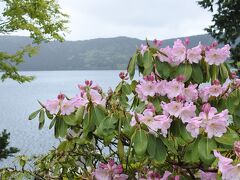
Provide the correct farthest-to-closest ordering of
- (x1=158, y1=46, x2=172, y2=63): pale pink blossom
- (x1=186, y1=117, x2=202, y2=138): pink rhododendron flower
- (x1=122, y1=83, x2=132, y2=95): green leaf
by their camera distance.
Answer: (x1=122, y1=83, x2=132, y2=95): green leaf → (x1=158, y1=46, x2=172, y2=63): pale pink blossom → (x1=186, y1=117, x2=202, y2=138): pink rhododendron flower

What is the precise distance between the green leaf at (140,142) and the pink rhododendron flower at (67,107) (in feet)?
1.87

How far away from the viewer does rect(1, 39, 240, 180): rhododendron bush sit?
7.06 ft

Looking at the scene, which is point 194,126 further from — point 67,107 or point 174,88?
point 67,107

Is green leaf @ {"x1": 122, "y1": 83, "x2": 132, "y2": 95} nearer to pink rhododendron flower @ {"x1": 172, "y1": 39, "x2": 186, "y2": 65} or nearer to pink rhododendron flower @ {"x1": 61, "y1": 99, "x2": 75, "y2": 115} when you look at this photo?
pink rhododendron flower @ {"x1": 172, "y1": 39, "x2": 186, "y2": 65}

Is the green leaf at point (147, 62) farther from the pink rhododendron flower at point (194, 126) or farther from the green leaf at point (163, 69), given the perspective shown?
the pink rhododendron flower at point (194, 126)

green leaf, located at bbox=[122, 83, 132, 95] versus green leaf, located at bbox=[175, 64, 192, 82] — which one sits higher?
green leaf, located at bbox=[175, 64, 192, 82]

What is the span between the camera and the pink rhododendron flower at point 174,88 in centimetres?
A: 265

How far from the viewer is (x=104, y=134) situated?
2326mm

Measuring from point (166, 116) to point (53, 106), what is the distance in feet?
2.40

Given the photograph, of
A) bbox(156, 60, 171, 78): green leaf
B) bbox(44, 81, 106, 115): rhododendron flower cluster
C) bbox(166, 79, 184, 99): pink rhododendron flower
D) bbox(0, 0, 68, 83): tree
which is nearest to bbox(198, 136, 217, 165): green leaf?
bbox(166, 79, 184, 99): pink rhododendron flower

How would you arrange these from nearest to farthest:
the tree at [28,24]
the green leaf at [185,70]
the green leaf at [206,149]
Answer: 1. the green leaf at [206,149]
2. the green leaf at [185,70]
3. the tree at [28,24]

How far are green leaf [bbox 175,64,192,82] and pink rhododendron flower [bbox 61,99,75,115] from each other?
30.6 inches

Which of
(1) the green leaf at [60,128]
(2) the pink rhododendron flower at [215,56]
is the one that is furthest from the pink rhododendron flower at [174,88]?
(1) the green leaf at [60,128]

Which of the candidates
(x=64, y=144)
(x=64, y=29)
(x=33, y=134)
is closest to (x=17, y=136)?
(x=33, y=134)
